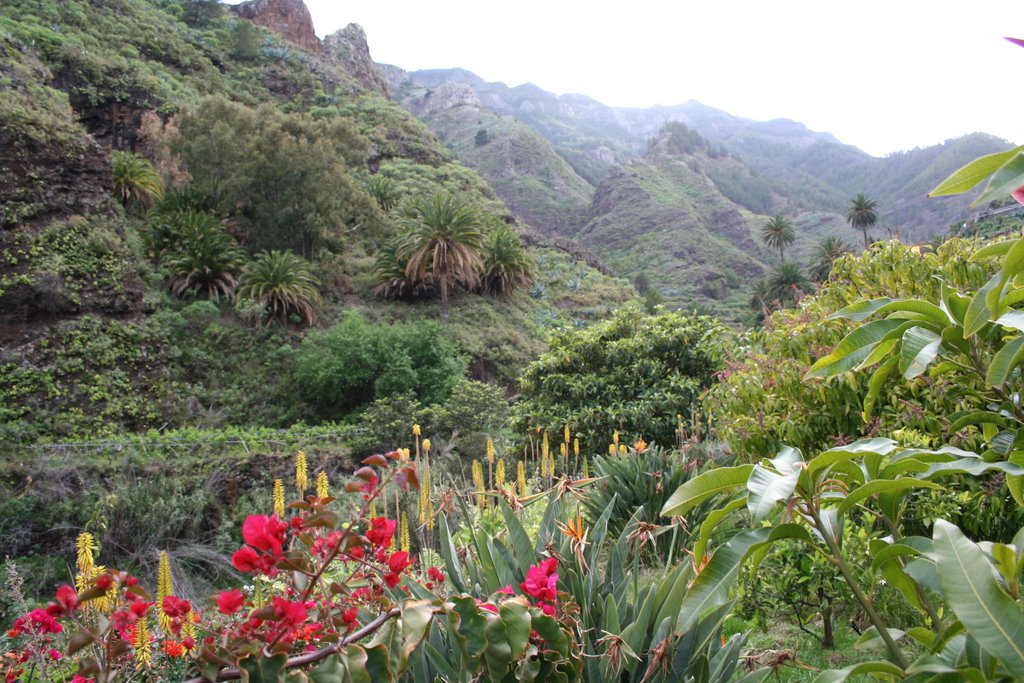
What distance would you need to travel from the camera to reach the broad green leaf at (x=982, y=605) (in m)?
1.00

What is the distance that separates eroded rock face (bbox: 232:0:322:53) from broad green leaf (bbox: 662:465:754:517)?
2151 inches

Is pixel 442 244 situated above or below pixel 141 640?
above

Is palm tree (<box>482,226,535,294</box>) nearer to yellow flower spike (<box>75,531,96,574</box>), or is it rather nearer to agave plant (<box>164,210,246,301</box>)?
agave plant (<box>164,210,246,301</box>)

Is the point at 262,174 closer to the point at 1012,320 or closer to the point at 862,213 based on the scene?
the point at 1012,320

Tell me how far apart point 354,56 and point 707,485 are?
58654 mm

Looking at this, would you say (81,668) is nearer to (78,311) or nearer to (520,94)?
(78,311)

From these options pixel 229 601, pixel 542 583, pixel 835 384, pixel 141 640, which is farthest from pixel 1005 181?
pixel 835 384

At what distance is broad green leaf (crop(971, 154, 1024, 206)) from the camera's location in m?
1.13

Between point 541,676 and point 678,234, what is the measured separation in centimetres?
5826

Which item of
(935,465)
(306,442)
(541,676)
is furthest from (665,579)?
(306,442)

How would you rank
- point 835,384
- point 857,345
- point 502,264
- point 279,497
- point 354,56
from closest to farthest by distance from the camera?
point 857,345, point 279,497, point 835,384, point 502,264, point 354,56

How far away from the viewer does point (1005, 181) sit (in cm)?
116

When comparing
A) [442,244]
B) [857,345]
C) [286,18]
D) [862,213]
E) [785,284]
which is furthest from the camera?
[286,18]

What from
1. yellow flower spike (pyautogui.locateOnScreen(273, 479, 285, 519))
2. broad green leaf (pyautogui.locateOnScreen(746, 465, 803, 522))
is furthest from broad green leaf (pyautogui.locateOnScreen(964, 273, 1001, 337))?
yellow flower spike (pyautogui.locateOnScreen(273, 479, 285, 519))
